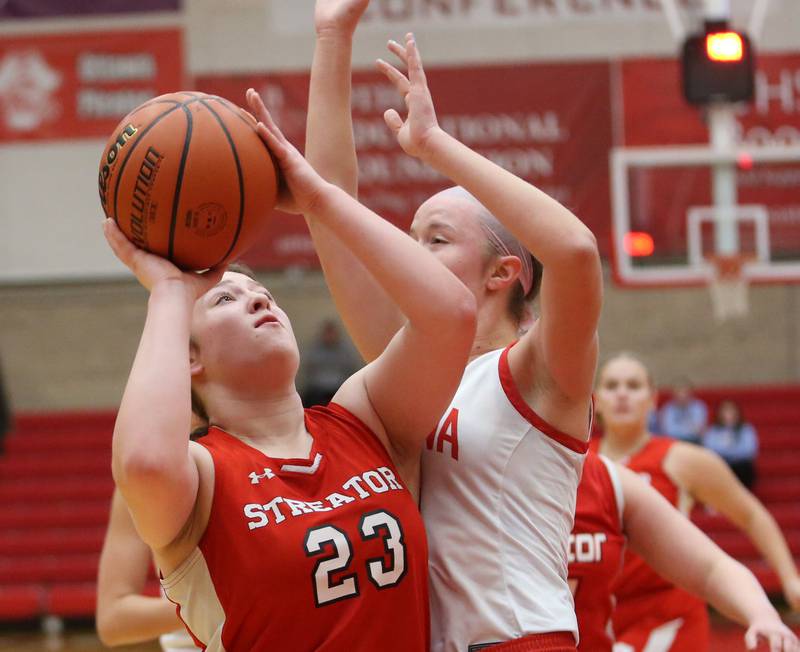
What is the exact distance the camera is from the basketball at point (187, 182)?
7.22 ft

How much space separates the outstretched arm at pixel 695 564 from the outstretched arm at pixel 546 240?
2.37 ft

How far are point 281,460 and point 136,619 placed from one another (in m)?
1.32

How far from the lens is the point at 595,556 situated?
319cm

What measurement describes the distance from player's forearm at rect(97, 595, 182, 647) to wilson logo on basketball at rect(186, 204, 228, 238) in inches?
56.3

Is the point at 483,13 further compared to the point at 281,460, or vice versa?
the point at 483,13

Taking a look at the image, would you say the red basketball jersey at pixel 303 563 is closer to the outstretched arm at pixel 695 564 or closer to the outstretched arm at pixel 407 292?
the outstretched arm at pixel 407 292

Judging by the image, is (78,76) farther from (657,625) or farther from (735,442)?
(657,625)


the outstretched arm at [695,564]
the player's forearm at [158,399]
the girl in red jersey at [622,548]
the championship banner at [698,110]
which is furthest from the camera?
the championship banner at [698,110]

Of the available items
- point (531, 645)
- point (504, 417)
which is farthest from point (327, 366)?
point (531, 645)

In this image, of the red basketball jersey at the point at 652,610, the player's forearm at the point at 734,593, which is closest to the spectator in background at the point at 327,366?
the red basketball jersey at the point at 652,610

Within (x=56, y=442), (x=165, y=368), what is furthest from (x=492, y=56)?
(x=165, y=368)

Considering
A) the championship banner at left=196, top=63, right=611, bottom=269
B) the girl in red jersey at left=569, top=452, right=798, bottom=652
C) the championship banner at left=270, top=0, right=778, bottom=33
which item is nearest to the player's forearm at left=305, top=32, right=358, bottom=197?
the girl in red jersey at left=569, top=452, right=798, bottom=652

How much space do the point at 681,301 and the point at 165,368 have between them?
10713mm

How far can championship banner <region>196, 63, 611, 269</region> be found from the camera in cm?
1165
